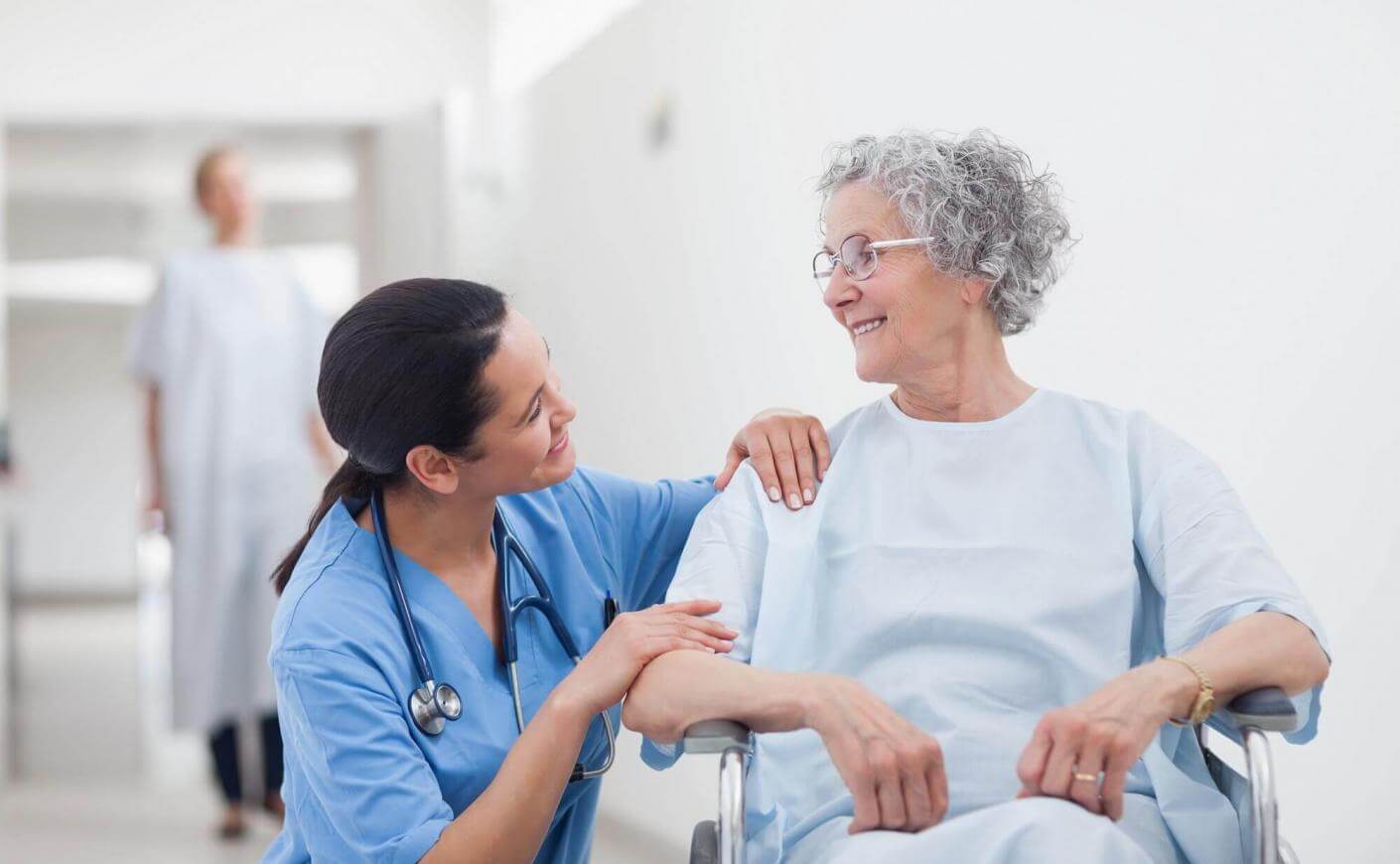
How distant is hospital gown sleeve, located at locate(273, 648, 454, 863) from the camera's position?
4.53 ft

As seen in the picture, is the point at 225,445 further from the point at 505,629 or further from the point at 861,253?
the point at 861,253

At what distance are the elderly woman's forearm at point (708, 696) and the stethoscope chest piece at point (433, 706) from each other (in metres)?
0.21

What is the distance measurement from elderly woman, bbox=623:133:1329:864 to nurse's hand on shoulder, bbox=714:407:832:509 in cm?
2

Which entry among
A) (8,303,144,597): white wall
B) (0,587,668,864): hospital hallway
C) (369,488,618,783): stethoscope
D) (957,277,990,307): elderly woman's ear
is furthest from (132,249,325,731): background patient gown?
(957,277,990,307): elderly woman's ear

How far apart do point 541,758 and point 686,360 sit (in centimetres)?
183

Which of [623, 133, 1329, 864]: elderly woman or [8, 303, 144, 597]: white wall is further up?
[623, 133, 1329, 864]: elderly woman

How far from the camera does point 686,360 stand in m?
3.16

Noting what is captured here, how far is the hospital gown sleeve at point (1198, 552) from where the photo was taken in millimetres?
1379

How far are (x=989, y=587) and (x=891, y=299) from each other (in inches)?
13.5

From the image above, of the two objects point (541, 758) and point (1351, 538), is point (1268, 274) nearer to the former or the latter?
point (1351, 538)

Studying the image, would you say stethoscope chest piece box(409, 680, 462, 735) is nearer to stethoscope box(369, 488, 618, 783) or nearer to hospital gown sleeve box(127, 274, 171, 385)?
stethoscope box(369, 488, 618, 783)

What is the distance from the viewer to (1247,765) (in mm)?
1233

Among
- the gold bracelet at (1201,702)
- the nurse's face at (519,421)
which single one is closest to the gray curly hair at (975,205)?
the nurse's face at (519,421)

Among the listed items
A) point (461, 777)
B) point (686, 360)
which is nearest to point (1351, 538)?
point (461, 777)
